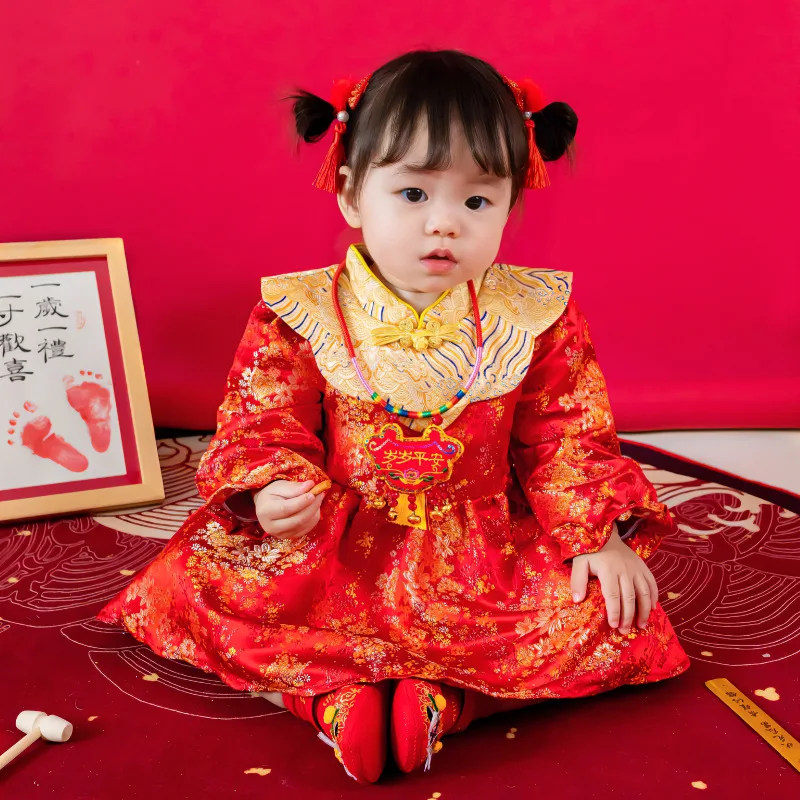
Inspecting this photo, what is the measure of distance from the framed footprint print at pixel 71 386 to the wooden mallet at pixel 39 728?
1.97ft

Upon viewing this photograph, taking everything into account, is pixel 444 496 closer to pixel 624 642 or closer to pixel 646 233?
pixel 624 642

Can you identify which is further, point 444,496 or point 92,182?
point 92,182

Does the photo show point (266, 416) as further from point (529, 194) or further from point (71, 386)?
point (529, 194)

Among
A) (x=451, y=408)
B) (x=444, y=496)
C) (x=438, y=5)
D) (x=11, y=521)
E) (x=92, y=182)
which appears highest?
(x=438, y=5)

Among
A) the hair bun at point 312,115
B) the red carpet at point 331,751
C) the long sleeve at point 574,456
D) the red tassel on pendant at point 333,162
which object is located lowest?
the red carpet at point 331,751

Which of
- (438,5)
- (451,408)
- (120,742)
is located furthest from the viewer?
(438,5)

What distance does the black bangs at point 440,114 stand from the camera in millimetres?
892

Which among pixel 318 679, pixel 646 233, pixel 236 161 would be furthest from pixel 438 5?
pixel 318 679

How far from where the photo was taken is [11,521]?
1.41 metres

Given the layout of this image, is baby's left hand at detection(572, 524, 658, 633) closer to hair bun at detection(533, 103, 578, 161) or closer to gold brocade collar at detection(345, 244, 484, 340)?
gold brocade collar at detection(345, 244, 484, 340)

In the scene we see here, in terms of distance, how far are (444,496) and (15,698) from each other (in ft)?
1.63

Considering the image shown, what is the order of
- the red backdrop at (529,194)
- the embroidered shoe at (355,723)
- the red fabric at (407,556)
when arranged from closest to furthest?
the embroidered shoe at (355,723), the red fabric at (407,556), the red backdrop at (529,194)

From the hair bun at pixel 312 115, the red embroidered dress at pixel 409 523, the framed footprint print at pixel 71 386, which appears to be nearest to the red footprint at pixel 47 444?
the framed footprint print at pixel 71 386

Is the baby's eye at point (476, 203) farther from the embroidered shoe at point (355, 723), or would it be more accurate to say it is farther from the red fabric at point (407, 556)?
the embroidered shoe at point (355, 723)
